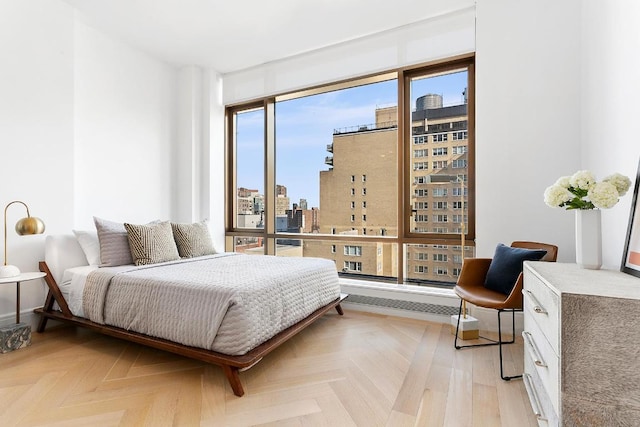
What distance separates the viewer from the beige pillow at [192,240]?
324cm

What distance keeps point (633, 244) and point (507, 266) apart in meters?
0.82

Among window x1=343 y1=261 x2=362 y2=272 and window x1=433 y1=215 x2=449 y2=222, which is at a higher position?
window x1=433 y1=215 x2=449 y2=222

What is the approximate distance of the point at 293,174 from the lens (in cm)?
407

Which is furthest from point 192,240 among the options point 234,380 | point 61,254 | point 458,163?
point 458,163

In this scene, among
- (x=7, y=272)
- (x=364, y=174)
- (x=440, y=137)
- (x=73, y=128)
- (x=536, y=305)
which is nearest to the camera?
(x=536, y=305)

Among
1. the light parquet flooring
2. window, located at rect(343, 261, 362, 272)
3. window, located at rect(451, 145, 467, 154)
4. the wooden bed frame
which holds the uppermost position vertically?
window, located at rect(451, 145, 467, 154)

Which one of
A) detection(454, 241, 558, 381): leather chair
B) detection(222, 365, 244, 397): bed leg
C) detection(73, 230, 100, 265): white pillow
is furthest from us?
detection(73, 230, 100, 265): white pillow

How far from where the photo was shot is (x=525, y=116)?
8.85 feet

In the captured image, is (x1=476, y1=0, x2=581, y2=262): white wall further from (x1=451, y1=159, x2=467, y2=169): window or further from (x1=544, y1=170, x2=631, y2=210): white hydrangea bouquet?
(x1=544, y1=170, x2=631, y2=210): white hydrangea bouquet

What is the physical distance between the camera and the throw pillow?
9.02ft

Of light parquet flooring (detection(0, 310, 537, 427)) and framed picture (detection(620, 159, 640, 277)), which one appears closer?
framed picture (detection(620, 159, 640, 277))

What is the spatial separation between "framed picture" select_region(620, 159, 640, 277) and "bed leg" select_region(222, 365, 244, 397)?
6.64 ft

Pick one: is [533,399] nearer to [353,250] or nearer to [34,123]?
[353,250]

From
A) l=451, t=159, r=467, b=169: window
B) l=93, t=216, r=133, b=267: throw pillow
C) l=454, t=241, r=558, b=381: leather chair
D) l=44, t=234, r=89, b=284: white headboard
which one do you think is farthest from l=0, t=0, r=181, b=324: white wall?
l=454, t=241, r=558, b=381: leather chair
